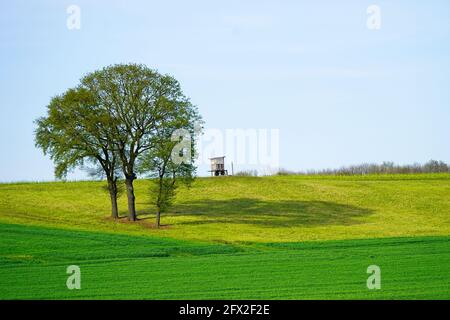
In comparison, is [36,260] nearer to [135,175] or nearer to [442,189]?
[135,175]

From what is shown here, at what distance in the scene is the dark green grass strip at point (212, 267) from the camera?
2558 centimetres

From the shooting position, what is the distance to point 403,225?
61000 mm

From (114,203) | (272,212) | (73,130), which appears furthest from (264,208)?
(73,130)

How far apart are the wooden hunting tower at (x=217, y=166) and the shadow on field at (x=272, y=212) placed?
43.2 ft

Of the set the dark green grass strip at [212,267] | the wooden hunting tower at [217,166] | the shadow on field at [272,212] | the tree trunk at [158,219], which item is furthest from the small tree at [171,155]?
the wooden hunting tower at [217,166]

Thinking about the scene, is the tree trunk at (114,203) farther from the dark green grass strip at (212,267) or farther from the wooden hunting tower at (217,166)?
the wooden hunting tower at (217,166)

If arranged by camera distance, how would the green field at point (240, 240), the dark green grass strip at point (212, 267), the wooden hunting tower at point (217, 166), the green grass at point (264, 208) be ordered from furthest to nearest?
the wooden hunting tower at point (217, 166)
the green grass at point (264, 208)
the green field at point (240, 240)
the dark green grass strip at point (212, 267)

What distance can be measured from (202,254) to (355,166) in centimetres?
7099

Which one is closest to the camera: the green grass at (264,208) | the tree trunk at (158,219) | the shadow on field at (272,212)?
the green grass at (264,208)

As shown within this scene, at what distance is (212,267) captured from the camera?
3331 cm

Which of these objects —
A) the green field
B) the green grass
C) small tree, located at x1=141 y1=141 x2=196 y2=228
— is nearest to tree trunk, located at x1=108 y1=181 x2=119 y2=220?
the green grass

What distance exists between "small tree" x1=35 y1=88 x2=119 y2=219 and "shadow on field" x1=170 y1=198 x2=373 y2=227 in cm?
1038

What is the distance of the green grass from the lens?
5681 centimetres

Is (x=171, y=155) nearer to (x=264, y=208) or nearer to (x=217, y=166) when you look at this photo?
(x=264, y=208)
